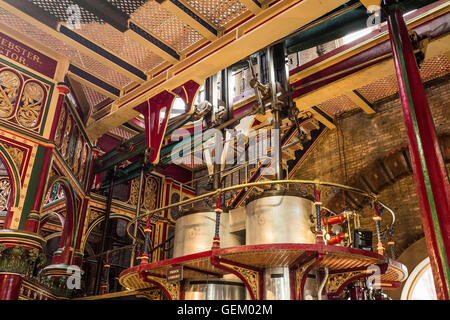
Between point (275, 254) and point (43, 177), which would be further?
point (43, 177)

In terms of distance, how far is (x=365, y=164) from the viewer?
37.8ft

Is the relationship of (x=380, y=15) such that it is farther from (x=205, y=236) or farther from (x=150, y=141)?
(x=150, y=141)

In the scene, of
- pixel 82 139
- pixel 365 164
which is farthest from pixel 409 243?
pixel 82 139

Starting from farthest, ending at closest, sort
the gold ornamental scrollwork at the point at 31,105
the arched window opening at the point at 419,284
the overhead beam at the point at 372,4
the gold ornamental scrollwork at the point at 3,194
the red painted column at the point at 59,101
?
the gold ornamental scrollwork at the point at 3,194 → the arched window opening at the point at 419,284 → the red painted column at the point at 59,101 → the gold ornamental scrollwork at the point at 31,105 → the overhead beam at the point at 372,4

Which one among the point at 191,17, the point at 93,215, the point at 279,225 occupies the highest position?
the point at 191,17

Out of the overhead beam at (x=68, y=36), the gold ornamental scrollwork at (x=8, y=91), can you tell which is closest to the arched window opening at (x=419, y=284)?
the overhead beam at (x=68, y=36)

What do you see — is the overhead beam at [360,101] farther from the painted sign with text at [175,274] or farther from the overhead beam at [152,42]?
the painted sign with text at [175,274]

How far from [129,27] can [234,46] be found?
2254mm

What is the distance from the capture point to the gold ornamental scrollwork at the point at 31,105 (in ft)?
29.8

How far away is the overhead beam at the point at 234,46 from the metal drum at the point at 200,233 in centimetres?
337

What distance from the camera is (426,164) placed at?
17.5 feet

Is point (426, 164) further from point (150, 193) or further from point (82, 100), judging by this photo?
point (150, 193)

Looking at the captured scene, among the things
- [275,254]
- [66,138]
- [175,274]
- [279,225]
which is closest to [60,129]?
[66,138]

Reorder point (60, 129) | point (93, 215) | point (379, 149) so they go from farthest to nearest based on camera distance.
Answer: point (93, 215) < point (379, 149) < point (60, 129)
